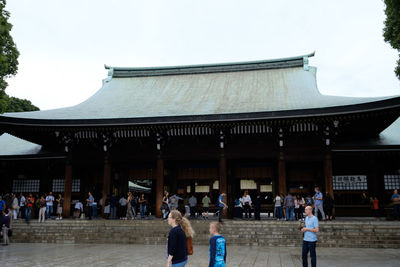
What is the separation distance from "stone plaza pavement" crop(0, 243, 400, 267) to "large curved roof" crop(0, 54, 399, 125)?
249 inches

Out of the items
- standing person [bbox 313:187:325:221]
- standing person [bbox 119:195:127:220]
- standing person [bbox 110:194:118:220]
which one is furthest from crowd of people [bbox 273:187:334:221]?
standing person [bbox 110:194:118:220]

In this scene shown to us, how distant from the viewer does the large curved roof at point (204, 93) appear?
17125 millimetres

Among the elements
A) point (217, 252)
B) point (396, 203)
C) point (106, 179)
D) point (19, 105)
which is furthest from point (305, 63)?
point (19, 105)

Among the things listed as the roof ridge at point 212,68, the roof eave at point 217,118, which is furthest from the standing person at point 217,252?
the roof ridge at point 212,68

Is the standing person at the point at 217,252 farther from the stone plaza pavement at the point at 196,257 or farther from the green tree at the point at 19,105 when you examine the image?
the green tree at the point at 19,105

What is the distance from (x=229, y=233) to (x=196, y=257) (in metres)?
3.78

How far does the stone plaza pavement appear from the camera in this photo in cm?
901

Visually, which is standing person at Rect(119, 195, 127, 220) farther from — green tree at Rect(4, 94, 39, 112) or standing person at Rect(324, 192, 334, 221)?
green tree at Rect(4, 94, 39, 112)

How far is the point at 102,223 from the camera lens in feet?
49.4

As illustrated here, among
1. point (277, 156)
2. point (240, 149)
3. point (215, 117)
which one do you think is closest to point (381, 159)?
point (277, 156)

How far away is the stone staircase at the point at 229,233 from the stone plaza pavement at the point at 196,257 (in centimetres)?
78

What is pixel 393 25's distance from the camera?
58.1 feet

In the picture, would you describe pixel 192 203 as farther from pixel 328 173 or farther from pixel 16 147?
pixel 16 147

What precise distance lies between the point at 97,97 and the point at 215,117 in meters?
10.5
